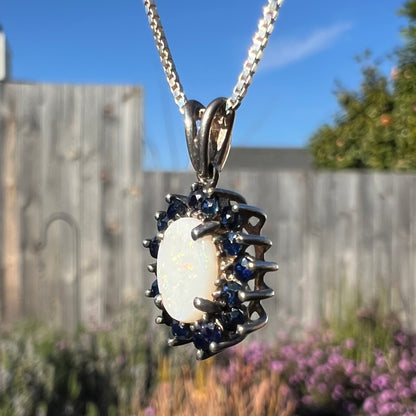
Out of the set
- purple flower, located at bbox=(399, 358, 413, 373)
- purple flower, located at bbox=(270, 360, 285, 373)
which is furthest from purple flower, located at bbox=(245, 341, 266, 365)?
purple flower, located at bbox=(399, 358, 413, 373)

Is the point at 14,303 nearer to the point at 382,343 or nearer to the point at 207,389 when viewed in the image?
the point at 207,389

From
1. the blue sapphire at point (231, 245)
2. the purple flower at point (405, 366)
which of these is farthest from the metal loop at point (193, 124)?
the purple flower at point (405, 366)

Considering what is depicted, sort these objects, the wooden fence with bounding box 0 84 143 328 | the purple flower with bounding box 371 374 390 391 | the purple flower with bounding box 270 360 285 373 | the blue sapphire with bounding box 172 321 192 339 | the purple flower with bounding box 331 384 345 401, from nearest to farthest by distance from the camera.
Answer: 1. the blue sapphire with bounding box 172 321 192 339
2. the purple flower with bounding box 371 374 390 391
3. the purple flower with bounding box 331 384 345 401
4. the purple flower with bounding box 270 360 285 373
5. the wooden fence with bounding box 0 84 143 328

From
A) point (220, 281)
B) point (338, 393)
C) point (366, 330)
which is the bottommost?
point (338, 393)

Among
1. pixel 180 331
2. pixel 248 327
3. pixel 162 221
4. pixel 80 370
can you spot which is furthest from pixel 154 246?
pixel 80 370

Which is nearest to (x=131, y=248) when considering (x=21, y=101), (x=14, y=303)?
(x=14, y=303)

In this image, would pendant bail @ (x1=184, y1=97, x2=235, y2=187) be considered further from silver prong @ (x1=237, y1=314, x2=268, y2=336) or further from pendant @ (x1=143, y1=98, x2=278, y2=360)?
silver prong @ (x1=237, y1=314, x2=268, y2=336)

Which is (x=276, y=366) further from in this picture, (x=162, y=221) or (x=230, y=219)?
(x=230, y=219)
